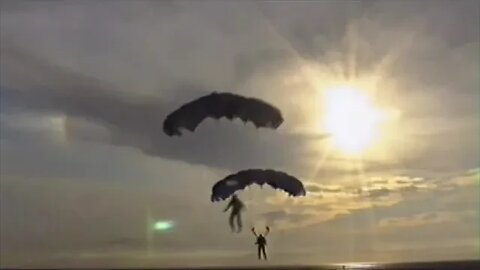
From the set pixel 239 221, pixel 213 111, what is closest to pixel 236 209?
pixel 239 221

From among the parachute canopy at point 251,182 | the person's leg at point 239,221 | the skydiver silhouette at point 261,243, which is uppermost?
the parachute canopy at point 251,182

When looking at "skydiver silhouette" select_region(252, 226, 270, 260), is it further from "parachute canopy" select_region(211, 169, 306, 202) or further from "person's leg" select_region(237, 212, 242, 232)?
"parachute canopy" select_region(211, 169, 306, 202)

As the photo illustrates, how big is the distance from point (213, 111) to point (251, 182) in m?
0.26

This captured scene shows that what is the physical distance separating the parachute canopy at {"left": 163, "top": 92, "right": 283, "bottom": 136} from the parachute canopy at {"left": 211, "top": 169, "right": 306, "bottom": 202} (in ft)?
0.54

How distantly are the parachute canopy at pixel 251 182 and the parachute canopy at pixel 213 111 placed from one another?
0.54 feet

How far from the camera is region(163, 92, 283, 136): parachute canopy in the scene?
2.47 metres

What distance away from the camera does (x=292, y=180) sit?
2.49 meters

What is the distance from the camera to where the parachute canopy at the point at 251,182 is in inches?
97.6

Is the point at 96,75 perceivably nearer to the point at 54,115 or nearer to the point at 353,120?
the point at 54,115

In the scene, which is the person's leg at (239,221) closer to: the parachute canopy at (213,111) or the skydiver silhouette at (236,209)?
the skydiver silhouette at (236,209)

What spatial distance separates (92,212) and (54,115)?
0.33 meters

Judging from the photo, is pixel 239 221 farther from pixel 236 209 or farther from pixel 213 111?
pixel 213 111

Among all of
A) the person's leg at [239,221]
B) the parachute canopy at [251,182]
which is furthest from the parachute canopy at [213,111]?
the person's leg at [239,221]

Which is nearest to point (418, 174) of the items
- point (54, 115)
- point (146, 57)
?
point (146, 57)
